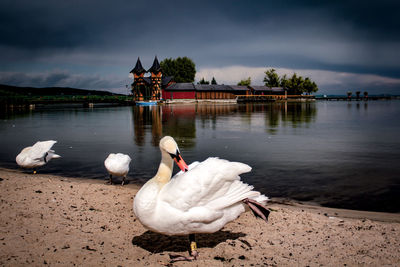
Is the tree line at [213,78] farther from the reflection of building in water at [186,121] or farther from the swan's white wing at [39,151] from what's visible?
the swan's white wing at [39,151]

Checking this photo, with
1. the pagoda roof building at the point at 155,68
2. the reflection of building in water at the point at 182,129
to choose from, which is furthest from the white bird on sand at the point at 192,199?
the pagoda roof building at the point at 155,68

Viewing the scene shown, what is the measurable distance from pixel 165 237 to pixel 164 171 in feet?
5.69

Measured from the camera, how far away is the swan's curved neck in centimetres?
496

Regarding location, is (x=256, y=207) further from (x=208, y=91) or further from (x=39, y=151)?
(x=208, y=91)

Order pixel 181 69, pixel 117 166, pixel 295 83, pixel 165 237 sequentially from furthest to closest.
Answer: pixel 295 83
pixel 181 69
pixel 117 166
pixel 165 237

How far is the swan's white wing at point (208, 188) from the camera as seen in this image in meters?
4.63

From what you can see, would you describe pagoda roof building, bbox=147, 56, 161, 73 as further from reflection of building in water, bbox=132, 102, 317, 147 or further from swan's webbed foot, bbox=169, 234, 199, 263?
swan's webbed foot, bbox=169, 234, 199, 263

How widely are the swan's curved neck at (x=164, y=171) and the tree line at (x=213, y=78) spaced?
428 feet

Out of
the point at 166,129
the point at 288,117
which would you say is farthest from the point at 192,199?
the point at 288,117

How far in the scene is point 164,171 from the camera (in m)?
5.05

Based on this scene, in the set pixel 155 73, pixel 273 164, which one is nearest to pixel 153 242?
pixel 273 164

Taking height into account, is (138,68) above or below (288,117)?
above

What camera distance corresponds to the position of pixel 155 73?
345 ft

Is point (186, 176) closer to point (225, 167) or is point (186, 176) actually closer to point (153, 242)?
point (225, 167)
